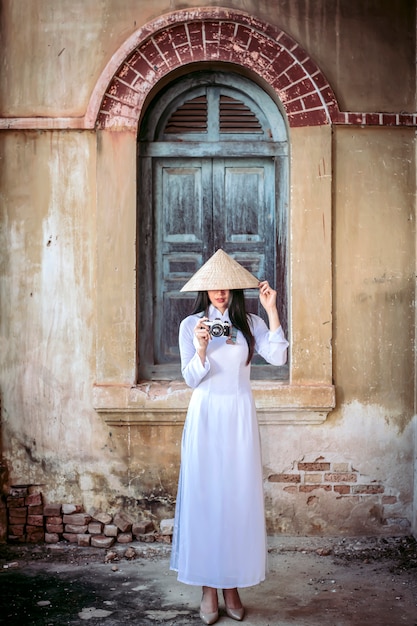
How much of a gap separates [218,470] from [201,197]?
2.49m

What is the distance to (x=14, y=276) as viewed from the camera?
588 centimetres

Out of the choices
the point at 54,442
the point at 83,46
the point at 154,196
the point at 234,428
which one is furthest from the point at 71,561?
the point at 83,46

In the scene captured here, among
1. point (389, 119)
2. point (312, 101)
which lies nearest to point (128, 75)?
point (312, 101)

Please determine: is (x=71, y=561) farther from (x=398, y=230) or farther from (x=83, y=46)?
(x=83, y=46)

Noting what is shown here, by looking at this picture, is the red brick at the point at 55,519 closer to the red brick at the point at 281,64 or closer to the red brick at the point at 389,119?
the red brick at the point at 281,64

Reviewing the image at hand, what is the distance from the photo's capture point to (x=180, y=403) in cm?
573

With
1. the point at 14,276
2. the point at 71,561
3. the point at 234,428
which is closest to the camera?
the point at 234,428

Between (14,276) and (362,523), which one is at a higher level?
(14,276)

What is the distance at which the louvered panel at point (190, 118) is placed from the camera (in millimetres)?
6023

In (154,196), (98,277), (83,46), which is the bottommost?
(98,277)

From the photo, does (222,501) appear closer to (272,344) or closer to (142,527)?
(272,344)

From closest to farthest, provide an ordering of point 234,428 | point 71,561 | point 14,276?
point 234,428, point 71,561, point 14,276

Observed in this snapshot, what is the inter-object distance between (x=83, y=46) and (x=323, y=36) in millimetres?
1808

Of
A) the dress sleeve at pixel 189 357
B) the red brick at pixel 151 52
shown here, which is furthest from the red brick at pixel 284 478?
the red brick at pixel 151 52
